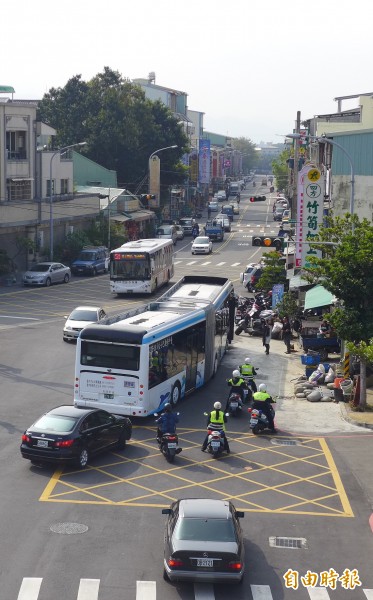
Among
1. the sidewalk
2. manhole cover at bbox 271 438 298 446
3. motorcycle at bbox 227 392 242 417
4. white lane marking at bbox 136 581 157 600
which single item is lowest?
the sidewalk

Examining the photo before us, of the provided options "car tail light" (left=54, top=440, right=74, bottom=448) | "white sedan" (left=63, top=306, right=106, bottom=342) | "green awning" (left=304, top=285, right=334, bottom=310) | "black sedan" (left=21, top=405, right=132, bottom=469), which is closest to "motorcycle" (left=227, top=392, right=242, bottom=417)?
"black sedan" (left=21, top=405, right=132, bottom=469)

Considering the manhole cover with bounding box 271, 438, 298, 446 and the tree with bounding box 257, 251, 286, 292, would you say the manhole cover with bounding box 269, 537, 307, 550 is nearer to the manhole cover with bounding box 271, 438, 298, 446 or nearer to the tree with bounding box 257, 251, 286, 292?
the manhole cover with bounding box 271, 438, 298, 446

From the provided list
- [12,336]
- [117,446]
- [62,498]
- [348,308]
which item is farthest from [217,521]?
[12,336]

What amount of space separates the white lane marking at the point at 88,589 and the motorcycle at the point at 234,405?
1396 cm

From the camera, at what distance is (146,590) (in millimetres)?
16016

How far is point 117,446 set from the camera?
25.2 m

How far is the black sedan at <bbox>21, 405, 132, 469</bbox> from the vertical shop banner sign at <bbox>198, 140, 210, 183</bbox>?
124 metres

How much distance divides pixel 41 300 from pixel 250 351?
56.5 feet

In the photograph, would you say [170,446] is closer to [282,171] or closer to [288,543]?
[288,543]

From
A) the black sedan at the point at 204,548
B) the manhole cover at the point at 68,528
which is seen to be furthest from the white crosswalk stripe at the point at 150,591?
the manhole cover at the point at 68,528

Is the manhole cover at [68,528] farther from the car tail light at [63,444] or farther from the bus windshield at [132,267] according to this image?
the bus windshield at [132,267]

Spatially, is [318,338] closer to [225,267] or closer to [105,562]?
[105,562]

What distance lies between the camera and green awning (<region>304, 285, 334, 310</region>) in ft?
132

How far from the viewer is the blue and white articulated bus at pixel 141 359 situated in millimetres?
27156
